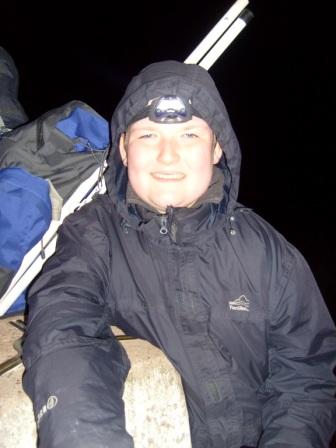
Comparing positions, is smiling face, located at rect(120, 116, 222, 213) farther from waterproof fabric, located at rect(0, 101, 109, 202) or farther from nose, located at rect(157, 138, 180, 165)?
waterproof fabric, located at rect(0, 101, 109, 202)

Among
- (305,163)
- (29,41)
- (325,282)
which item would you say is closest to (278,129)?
(305,163)

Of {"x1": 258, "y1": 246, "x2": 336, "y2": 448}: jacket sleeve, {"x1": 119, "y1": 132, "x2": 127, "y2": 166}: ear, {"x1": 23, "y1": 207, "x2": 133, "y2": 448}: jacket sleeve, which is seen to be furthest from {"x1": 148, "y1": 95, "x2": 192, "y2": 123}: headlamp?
{"x1": 258, "y1": 246, "x2": 336, "y2": 448}: jacket sleeve

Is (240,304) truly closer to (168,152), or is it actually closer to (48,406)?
(168,152)

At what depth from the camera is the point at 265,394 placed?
183 cm

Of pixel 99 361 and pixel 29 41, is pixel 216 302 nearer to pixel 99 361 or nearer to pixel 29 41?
pixel 99 361

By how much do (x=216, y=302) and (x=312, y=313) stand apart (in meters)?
0.45

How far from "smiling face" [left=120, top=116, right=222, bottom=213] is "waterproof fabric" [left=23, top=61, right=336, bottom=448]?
79 mm

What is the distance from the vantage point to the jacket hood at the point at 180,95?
6.00 ft

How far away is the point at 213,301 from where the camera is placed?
67.4 inches

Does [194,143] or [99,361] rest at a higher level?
[194,143]

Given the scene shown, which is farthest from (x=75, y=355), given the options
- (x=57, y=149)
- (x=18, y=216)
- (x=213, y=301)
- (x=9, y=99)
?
(x=9, y=99)

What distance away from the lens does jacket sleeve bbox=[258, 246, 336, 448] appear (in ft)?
5.56

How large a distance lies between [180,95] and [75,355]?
1.20m

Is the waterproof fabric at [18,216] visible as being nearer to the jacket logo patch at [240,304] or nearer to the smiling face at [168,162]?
the smiling face at [168,162]
